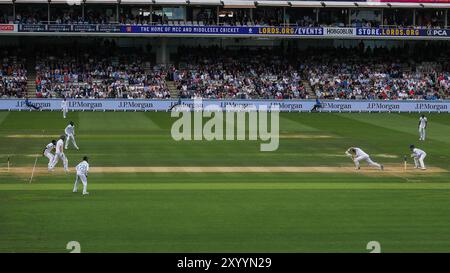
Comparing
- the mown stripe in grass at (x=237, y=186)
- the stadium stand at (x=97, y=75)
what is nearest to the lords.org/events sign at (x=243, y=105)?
the stadium stand at (x=97, y=75)

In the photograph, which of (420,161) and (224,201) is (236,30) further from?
(224,201)

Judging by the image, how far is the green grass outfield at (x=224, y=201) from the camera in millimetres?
17688

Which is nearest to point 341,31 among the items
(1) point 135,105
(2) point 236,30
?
(2) point 236,30

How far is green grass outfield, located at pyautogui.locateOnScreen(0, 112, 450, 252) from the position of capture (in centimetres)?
1769

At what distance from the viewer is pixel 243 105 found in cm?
5931

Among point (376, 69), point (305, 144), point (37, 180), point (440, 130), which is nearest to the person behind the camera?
point (37, 180)

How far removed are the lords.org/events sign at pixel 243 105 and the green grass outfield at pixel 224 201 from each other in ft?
58.2

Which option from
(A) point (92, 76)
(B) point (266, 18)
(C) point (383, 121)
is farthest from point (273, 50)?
(C) point (383, 121)

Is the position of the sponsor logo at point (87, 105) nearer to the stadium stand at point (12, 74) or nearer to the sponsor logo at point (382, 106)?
the stadium stand at point (12, 74)

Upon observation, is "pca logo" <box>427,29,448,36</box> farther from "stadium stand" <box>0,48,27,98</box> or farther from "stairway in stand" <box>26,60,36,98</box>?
"stadium stand" <box>0,48,27,98</box>

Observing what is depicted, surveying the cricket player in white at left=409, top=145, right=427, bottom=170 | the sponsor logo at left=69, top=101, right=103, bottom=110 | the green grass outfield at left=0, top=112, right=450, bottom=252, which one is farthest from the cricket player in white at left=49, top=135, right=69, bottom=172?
the sponsor logo at left=69, top=101, right=103, bottom=110

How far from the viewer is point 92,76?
64188 millimetres
